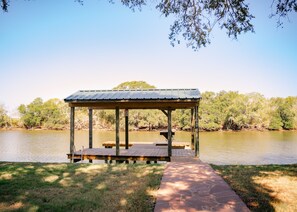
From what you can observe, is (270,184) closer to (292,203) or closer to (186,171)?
(292,203)

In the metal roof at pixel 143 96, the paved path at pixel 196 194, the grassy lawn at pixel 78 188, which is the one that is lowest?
the grassy lawn at pixel 78 188

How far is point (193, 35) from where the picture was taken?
26.3ft

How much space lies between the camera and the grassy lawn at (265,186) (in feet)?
14.5

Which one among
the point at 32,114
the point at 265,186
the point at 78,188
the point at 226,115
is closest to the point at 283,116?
the point at 226,115

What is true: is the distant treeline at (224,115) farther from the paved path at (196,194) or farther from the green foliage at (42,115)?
the paved path at (196,194)

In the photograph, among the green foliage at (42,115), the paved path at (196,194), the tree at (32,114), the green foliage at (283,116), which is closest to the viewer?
the paved path at (196,194)

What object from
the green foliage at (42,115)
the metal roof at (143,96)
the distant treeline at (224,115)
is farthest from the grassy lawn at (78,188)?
the green foliage at (42,115)

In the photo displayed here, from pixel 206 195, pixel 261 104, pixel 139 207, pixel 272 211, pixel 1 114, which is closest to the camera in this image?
pixel 272 211

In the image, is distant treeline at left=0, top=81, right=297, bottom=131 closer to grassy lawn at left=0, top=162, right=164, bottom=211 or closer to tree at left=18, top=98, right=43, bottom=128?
tree at left=18, top=98, right=43, bottom=128

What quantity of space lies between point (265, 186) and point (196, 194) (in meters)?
1.77

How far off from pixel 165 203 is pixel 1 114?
63675 millimetres

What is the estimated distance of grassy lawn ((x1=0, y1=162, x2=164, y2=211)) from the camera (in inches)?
177

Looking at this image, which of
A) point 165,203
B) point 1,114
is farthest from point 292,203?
point 1,114

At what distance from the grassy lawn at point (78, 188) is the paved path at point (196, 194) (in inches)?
10.2
